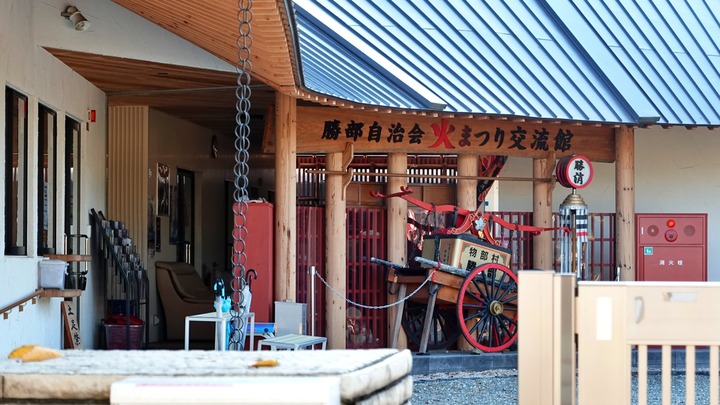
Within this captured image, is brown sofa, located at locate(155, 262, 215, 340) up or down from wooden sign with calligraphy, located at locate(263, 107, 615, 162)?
down

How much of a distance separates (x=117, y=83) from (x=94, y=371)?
10.2 m

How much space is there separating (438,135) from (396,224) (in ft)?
3.77

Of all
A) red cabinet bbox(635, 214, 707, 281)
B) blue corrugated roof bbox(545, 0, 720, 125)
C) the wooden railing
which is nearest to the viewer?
the wooden railing

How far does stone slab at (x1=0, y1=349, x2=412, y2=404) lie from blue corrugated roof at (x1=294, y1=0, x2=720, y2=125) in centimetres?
796

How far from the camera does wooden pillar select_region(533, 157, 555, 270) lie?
43.8 feet

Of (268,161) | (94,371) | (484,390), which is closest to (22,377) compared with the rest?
(94,371)

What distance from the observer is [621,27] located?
541 inches

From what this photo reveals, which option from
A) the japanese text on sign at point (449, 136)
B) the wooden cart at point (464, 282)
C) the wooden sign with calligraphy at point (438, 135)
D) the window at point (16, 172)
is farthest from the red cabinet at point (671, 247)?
the window at point (16, 172)

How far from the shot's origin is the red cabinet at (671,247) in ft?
45.4

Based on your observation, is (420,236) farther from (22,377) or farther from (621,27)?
(22,377)

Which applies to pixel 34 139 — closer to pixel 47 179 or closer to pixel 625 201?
pixel 47 179

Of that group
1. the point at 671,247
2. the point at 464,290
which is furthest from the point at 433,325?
the point at 671,247

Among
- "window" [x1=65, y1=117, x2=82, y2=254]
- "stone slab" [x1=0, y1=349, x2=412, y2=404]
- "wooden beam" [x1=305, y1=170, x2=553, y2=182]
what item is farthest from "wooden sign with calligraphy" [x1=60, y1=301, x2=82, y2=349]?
"stone slab" [x1=0, y1=349, x2=412, y2=404]

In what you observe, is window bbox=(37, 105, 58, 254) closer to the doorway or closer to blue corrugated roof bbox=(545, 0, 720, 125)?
the doorway
